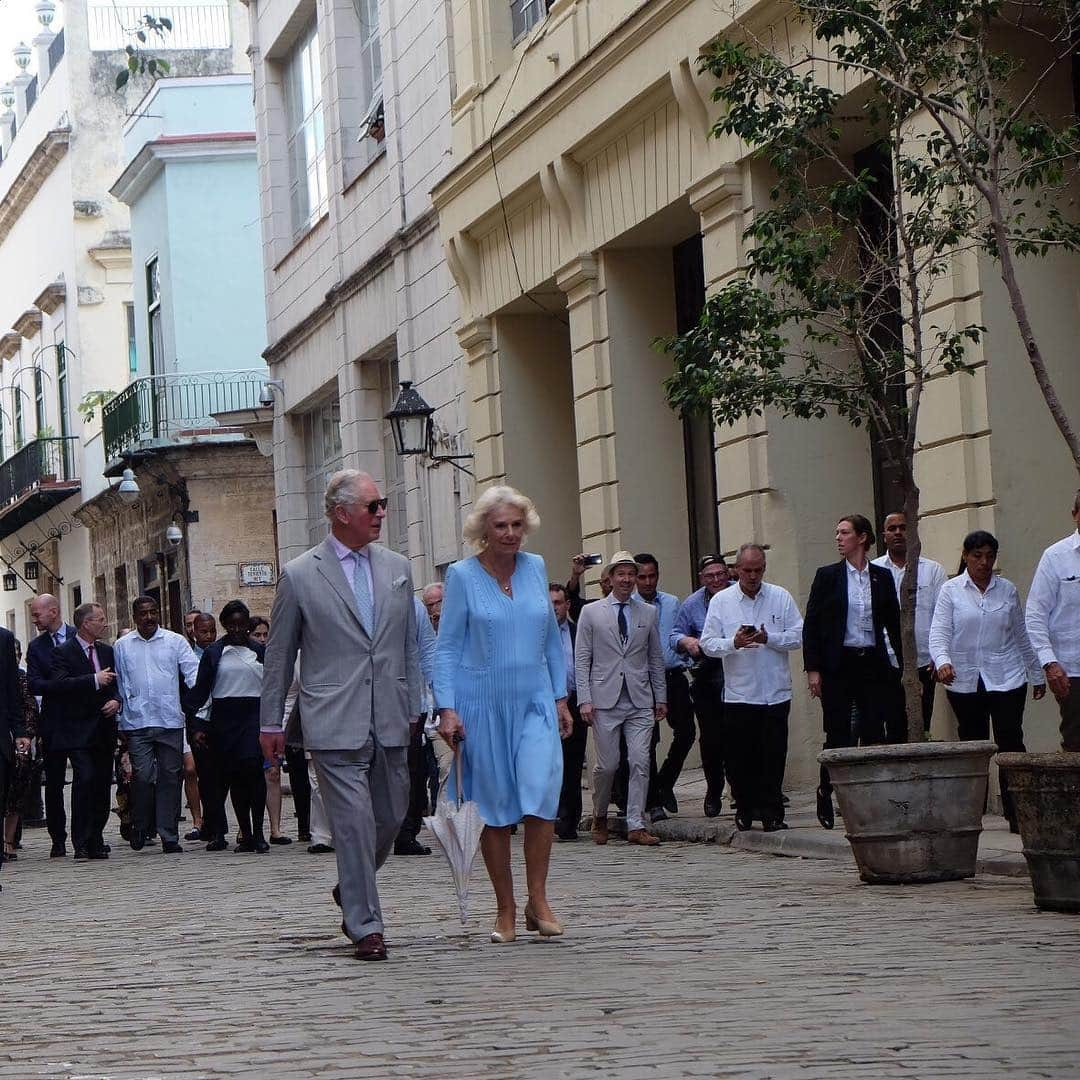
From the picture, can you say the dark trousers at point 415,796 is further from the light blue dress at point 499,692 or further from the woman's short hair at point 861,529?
the light blue dress at point 499,692

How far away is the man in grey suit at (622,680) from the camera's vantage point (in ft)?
44.9

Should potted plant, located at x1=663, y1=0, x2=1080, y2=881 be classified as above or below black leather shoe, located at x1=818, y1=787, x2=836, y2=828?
above

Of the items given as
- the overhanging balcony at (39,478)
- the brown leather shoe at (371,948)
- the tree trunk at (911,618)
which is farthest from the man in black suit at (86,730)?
the overhanging balcony at (39,478)

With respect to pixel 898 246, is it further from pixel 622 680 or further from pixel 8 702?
pixel 8 702

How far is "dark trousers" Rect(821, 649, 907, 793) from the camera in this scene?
40.5 feet

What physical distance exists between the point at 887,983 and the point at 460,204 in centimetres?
1565

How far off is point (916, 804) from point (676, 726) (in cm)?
493

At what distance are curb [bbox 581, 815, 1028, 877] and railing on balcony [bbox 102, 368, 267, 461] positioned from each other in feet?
66.3

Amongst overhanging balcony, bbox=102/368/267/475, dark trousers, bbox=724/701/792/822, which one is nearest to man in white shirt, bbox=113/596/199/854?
dark trousers, bbox=724/701/792/822

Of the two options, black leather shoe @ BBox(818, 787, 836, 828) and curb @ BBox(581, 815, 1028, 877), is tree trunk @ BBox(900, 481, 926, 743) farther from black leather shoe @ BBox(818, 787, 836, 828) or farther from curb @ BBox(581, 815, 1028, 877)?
black leather shoe @ BBox(818, 787, 836, 828)

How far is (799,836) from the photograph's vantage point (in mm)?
12539

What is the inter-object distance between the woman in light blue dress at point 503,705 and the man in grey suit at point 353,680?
0.63 feet

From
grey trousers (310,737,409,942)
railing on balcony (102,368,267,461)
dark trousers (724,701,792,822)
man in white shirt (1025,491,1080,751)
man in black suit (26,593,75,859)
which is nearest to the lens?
grey trousers (310,737,409,942)

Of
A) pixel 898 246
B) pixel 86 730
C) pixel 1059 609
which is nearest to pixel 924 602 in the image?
pixel 1059 609
